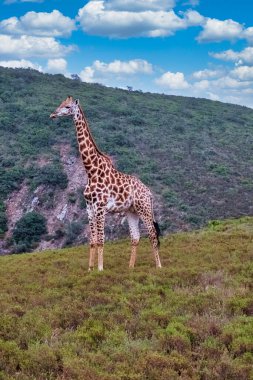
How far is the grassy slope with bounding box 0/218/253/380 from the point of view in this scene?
7000 mm

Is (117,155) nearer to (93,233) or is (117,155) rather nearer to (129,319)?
(93,233)

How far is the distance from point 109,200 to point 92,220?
71 cm

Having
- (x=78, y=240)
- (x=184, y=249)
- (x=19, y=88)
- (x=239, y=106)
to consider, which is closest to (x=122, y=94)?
(x=19, y=88)

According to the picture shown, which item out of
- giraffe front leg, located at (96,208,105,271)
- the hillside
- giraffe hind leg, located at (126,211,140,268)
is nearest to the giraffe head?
giraffe front leg, located at (96,208,105,271)

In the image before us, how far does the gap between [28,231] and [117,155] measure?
44.8 ft

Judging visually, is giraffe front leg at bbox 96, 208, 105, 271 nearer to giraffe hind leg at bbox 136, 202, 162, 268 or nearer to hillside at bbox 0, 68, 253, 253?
giraffe hind leg at bbox 136, 202, 162, 268

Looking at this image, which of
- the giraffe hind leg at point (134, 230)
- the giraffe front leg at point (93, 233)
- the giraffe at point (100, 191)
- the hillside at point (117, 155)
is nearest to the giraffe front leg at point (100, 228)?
the giraffe at point (100, 191)

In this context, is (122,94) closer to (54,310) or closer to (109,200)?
(109,200)

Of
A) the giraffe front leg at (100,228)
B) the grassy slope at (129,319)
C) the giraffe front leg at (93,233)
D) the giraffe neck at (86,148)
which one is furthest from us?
the giraffe neck at (86,148)

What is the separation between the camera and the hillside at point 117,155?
31.4 metres

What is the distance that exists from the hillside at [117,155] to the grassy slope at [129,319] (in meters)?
15.5

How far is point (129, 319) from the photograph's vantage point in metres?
8.96

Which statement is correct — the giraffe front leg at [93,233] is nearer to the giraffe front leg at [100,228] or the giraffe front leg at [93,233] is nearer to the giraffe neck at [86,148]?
the giraffe front leg at [100,228]

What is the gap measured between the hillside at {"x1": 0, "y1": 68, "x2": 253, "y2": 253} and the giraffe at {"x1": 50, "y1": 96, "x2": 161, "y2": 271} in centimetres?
1435
